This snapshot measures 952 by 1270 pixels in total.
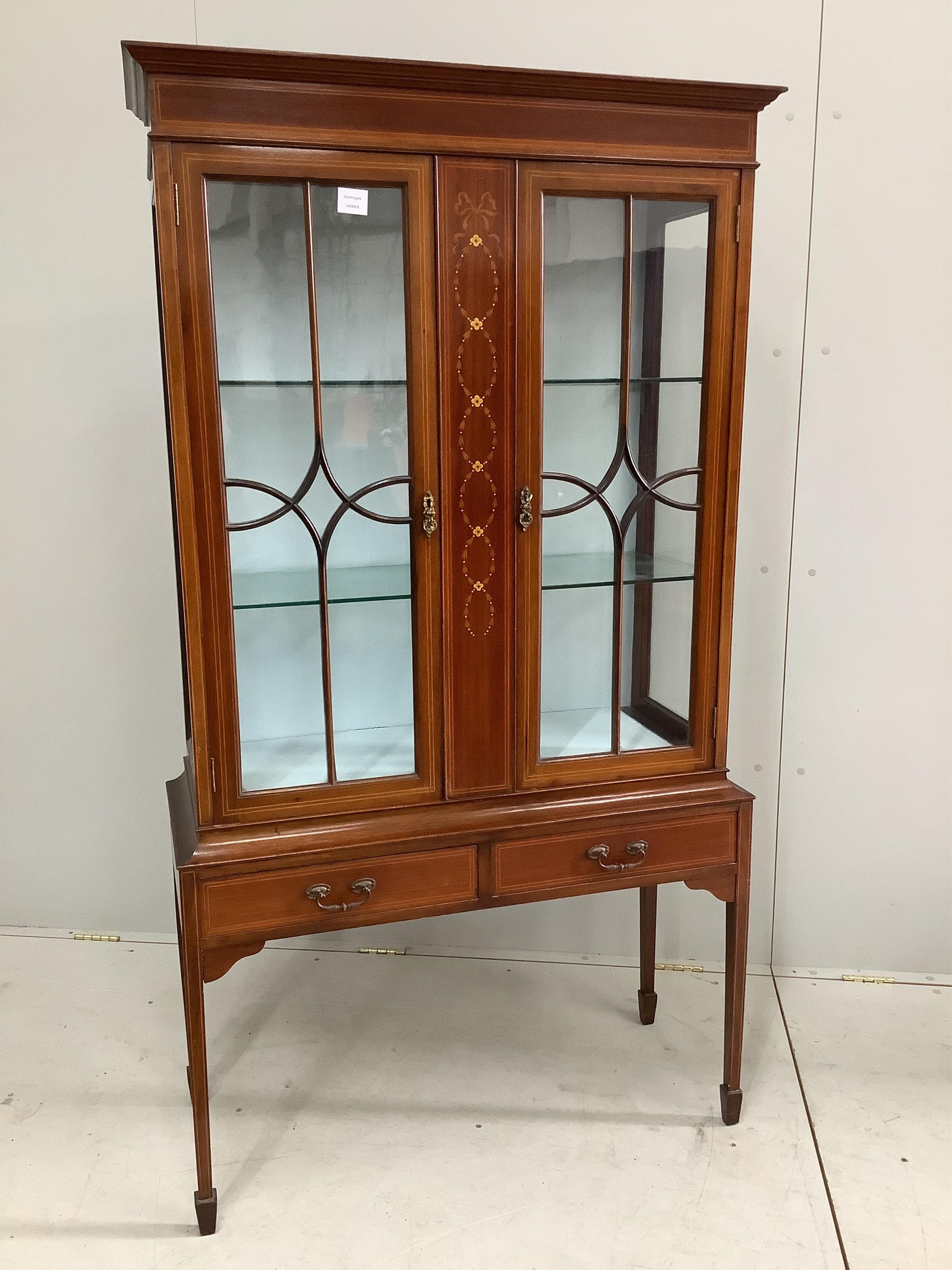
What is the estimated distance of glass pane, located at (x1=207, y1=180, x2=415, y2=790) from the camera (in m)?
1.59

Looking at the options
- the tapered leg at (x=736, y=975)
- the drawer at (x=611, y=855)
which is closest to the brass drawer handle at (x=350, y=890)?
the drawer at (x=611, y=855)

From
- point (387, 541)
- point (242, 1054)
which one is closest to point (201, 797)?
point (387, 541)

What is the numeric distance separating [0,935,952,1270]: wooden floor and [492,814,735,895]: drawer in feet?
1.77

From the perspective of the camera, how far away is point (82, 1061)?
2186 mm

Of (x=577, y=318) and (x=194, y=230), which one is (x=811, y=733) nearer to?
(x=577, y=318)

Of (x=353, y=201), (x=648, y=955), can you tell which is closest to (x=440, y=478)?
(x=353, y=201)

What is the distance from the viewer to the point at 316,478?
1.67 meters

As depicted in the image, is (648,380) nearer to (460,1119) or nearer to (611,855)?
(611,855)

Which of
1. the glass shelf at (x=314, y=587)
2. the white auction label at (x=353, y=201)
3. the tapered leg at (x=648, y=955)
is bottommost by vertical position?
the tapered leg at (x=648, y=955)

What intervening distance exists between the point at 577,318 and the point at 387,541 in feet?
1.69

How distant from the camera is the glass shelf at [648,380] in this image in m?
1.74

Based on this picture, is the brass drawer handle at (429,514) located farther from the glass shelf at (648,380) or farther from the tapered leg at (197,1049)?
the tapered leg at (197,1049)

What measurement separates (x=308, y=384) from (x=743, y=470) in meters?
1.17

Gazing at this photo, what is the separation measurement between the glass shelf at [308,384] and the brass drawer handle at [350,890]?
86cm
